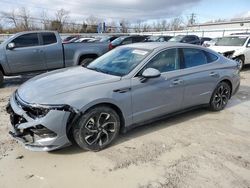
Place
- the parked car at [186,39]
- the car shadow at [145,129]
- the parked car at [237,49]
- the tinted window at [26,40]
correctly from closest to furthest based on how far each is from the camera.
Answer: the car shadow at [145,129]
the tinted window at [26,40]
the parked car at [237,49]
the parked car at [186,39]

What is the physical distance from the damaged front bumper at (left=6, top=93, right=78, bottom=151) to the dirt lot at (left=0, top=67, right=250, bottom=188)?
10.8 inches

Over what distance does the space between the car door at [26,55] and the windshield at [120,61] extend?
457cm

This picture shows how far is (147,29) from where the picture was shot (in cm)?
7038

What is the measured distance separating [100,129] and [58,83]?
0.94 meters

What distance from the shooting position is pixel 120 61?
4.85 meters

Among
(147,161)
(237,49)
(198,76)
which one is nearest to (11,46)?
(198,76)

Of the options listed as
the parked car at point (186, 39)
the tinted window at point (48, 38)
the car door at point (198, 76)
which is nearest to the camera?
the car door at point (198, 76)

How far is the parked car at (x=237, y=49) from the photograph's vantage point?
12.2 metres

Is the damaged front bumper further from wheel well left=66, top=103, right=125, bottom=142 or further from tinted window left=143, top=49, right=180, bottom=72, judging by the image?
tinted window left=143, top=49, right=180, bottom=72

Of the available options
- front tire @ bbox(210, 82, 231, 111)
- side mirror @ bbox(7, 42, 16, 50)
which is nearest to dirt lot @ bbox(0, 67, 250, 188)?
front tire @ bbox(210, 82, 231, 111)

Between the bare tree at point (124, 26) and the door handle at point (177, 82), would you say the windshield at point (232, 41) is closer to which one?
the door handle at point (177, 82)

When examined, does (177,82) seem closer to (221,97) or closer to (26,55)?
(221,97)

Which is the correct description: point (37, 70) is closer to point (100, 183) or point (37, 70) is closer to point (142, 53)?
point (142, 53)

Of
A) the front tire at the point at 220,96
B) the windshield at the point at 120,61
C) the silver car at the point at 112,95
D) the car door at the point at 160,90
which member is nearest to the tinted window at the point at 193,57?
the silver car at the point at 112,95
